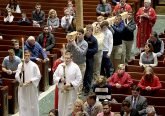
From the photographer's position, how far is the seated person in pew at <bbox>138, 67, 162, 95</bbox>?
923 centimetres

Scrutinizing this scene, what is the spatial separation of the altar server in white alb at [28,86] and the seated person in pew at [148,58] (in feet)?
7.15

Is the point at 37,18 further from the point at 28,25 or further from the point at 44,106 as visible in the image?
the point at 44,106

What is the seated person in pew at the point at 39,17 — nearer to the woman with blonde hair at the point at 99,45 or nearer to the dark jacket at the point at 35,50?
the dark jacket at the point at 35,50

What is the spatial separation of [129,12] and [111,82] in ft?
11.7

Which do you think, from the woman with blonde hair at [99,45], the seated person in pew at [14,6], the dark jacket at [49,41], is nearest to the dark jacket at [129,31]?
the woman with blonde hair at [99,45]

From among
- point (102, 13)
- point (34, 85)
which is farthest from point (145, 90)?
point (102, 13)

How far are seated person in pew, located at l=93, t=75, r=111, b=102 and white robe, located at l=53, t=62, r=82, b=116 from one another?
1.20ft

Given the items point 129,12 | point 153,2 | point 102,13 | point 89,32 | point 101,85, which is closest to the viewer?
point 101,85

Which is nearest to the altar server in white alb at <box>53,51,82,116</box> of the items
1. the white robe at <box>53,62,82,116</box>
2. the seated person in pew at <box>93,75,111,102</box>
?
the white robe at <box>53,62,82,116</box>

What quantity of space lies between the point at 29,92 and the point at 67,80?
0.84 meters

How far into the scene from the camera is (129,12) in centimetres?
1291

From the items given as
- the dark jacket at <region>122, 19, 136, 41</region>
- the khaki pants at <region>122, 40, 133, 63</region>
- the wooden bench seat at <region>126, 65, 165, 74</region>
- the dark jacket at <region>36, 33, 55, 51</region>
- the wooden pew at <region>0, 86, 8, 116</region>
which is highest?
the dark jacket at <region>122, 19, 136, 41</region>

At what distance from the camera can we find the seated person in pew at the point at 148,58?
10.5 m

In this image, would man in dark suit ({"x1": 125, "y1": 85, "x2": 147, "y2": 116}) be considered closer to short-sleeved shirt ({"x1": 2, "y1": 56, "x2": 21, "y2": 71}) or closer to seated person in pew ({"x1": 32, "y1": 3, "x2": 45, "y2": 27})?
short-sleeved shirt ({"x1": 2, "y1": 56, "x2": 21, "y2": 71})
